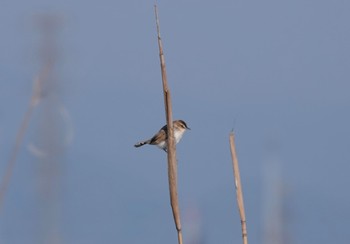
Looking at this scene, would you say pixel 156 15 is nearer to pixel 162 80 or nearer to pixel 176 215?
pixel 162 80

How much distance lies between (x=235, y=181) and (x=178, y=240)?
37 centimetres

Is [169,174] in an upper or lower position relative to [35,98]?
lower

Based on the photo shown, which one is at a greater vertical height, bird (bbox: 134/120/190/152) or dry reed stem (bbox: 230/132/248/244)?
bird (bbox: 134/120/190/152)

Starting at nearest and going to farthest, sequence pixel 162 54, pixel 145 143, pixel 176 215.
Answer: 1. pixel 162 54
2. pixel 176 215
3. pixel 145 143

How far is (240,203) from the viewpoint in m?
3.27

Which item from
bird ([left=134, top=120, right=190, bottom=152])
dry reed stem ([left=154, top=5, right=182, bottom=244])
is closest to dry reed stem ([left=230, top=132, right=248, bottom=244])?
dry reed stem ([left=154, top=5, right=182, bottom=244])

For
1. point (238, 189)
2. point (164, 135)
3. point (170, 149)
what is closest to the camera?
point (170, 149)

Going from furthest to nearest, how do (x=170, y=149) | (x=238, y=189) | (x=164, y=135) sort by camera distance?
1. (x=164, y=135)
2. (x=238, y=189)
3. (x=170, y=149)

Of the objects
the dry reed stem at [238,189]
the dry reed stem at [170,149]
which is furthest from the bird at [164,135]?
the dry reed stem at [170,149]

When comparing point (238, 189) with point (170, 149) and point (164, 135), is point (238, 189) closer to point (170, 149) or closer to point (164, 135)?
point (170, 149)

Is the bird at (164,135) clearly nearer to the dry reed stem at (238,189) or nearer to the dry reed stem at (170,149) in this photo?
the dry reed stem at (238,189)

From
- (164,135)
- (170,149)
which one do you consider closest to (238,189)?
(170,149)

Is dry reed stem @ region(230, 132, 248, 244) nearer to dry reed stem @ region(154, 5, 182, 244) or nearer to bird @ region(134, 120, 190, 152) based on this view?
dry reed stem @ region(154, 5, 182, 244)

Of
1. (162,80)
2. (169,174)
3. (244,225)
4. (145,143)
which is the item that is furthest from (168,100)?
(145,143)
